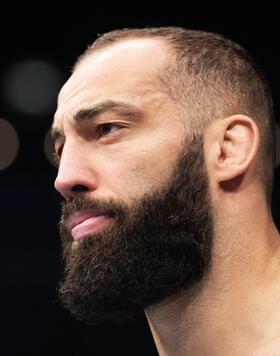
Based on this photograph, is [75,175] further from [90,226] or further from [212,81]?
[212,81]

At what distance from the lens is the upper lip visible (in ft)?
3.21

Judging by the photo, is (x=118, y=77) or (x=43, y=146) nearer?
(x=118, y=77)

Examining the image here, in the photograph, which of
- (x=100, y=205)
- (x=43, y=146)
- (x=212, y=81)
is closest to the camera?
(x=100, y=205)

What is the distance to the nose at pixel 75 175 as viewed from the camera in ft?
3.23

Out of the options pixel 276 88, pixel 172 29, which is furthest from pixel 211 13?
pixel 172 29

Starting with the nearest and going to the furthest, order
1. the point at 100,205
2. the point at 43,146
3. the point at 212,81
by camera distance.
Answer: the point at 100,205 → the point at 212,81 → the point at 43,146

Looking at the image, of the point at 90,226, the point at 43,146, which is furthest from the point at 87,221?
the point at 43,146

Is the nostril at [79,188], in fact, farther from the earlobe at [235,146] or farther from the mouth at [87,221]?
the earlobe at [235,146]

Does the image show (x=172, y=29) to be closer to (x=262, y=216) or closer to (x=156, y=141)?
(x=156, y=141)

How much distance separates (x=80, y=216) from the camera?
0.99 meters

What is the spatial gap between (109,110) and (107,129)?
3cm

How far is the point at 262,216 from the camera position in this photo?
103 cm

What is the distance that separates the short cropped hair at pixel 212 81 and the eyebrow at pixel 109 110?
0.23 feet

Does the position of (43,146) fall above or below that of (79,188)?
above
